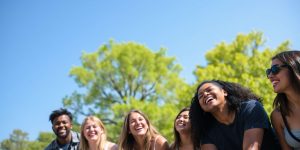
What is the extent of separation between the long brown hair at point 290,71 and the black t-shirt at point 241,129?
197mm

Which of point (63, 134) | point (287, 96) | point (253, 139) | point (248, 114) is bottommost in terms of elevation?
point (253, 139)

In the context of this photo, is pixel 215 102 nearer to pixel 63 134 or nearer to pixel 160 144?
pixel 160 144

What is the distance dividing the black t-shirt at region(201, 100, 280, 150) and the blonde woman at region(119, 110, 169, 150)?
4.90 feet

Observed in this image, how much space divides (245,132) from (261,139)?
170 mm

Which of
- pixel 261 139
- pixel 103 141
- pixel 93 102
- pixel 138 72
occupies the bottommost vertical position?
pixel 261 139

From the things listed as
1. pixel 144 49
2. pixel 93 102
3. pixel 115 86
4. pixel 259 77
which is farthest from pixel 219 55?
pixel 93 102

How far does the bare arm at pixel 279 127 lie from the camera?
3399 mm

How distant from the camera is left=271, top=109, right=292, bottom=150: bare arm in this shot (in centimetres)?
340

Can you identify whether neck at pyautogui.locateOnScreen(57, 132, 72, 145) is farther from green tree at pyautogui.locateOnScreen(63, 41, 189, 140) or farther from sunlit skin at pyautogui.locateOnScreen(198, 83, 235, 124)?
green tree at pyautogui.locateOnScreen(63, 41, 189, 140)

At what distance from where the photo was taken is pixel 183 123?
5.15m

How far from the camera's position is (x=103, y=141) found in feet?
19.0

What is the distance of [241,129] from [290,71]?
2.65 ft

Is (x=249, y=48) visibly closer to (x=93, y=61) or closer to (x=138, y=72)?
(x=138, y=72)

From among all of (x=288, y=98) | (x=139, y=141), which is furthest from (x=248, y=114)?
(x=139, y=141)
